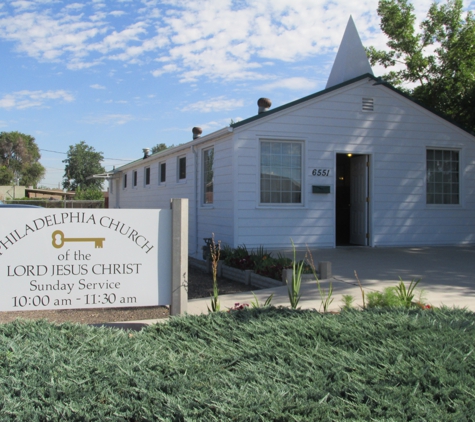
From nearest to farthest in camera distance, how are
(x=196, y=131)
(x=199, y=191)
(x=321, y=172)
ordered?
1. (x=321, y=172)
2. (x=199, y=191)
3. (x=196, y=131)

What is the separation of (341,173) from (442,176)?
2973mm

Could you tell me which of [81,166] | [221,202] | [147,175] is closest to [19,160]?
[81,166]

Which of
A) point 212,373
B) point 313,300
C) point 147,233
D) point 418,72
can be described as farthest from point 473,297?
point 418,72

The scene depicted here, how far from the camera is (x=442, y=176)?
47.8 ft

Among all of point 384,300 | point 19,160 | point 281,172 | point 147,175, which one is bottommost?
point 384,300

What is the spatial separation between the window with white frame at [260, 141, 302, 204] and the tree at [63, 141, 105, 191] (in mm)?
72639

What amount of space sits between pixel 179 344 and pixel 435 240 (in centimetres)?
1193

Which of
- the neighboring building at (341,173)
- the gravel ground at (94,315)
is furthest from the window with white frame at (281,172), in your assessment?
the gravel ground at (94,315)

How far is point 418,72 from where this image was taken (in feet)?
68.9

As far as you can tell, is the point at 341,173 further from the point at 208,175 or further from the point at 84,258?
the point at 84,258

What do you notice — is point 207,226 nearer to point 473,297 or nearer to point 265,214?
point 265,214

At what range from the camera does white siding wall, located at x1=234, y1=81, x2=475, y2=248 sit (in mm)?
12711

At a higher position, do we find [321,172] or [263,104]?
[263,104]

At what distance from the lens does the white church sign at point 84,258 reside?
4.95m
